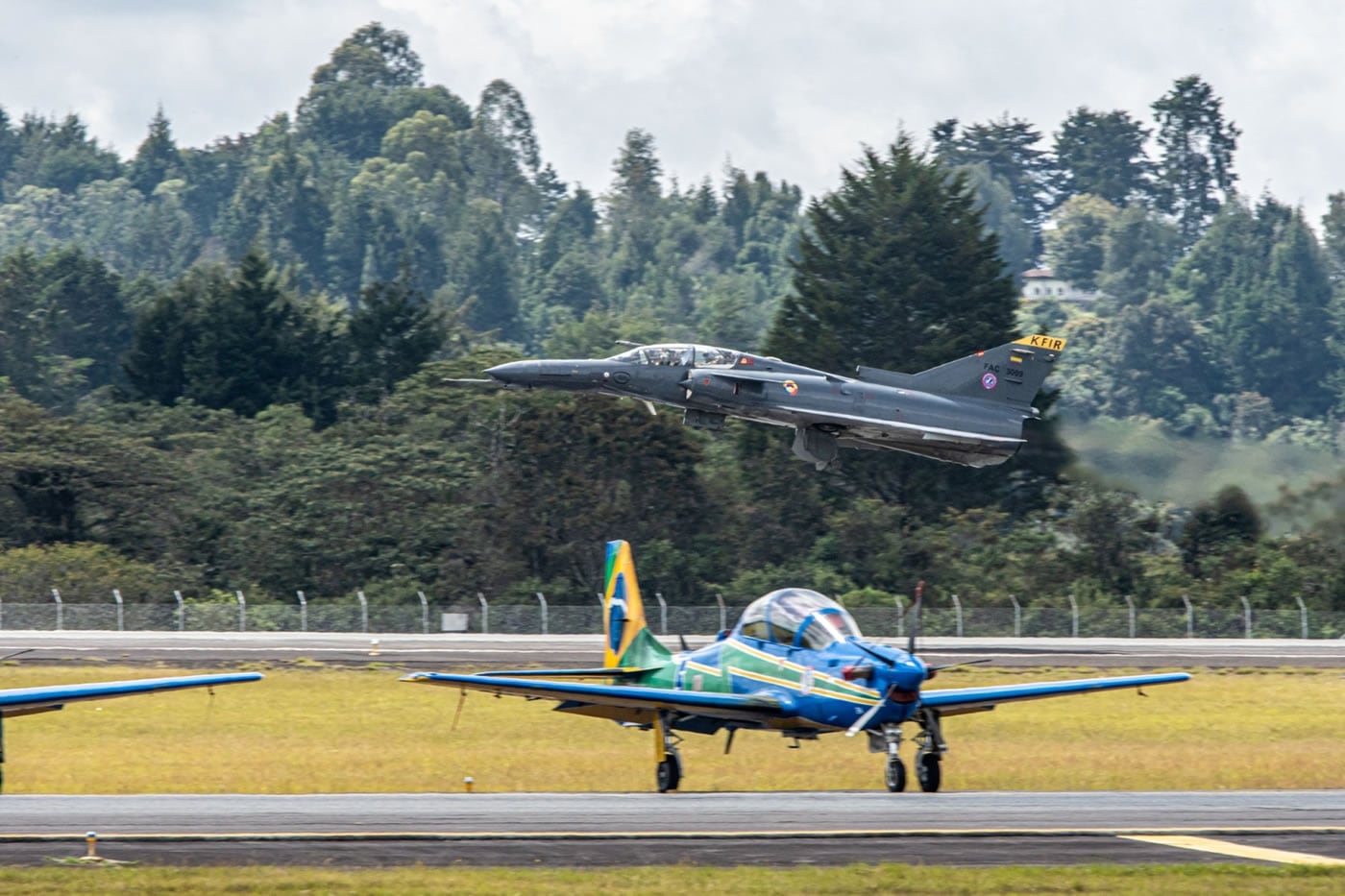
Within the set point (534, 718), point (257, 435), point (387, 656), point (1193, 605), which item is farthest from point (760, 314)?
point (534, 718)

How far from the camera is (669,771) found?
22359 mm

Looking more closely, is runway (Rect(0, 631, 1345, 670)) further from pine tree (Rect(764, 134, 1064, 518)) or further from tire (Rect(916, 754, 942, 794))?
pine tree (Rect(764, 134, 1064, 518))

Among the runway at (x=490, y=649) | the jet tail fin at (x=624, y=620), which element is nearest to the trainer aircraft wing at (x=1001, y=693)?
the jet tail fin at (x=624, y=620)

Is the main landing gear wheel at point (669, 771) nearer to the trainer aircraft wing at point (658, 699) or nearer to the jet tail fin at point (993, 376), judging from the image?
the trainer aircraft wing at point (658, 699)

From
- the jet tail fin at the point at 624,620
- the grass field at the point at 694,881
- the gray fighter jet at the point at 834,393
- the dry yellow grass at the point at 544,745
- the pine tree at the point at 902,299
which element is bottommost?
the dry yellow grass at the point at 544,745

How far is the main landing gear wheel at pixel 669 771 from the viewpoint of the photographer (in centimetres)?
2236

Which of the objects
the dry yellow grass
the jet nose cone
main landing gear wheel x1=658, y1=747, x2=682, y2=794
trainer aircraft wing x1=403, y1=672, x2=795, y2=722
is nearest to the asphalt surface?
main landing gear wheel x1=658, y1=747, x2=682, y2=794

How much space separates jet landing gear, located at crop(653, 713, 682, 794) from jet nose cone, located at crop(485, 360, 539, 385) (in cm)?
2225

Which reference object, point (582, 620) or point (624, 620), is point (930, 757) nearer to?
point (624, 620)

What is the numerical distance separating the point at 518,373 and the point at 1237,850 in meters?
29.7

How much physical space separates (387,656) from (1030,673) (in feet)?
52.1

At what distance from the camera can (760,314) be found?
610 feet

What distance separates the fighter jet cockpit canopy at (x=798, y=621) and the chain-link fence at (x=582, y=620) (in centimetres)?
3120

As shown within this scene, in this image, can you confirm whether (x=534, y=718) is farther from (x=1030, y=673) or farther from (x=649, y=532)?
(x=649, y=532)
